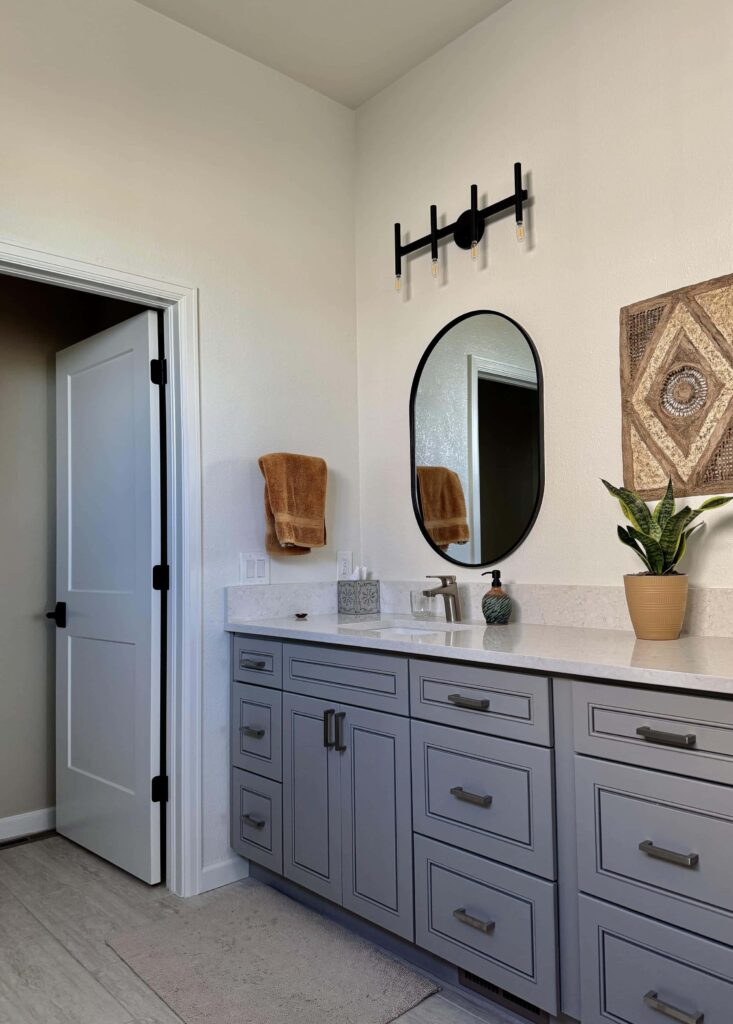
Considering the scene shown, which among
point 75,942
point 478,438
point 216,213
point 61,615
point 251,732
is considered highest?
point 216,213

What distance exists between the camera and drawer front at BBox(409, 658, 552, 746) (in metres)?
1.70

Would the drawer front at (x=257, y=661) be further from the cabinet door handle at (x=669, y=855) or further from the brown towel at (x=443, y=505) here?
the cabinet door handle at (x=669, y=855)

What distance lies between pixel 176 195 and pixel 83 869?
2406 millimetres

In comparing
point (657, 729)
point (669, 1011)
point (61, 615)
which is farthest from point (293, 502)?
point (669, 1011)

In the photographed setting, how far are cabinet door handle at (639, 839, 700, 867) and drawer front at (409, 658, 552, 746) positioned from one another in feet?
0.91

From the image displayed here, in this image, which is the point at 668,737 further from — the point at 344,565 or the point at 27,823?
the point at 27,823

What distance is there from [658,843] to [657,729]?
0.71 feet

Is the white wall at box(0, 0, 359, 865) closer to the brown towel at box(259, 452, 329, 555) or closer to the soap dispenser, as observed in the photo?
the brown towel at box(259, 452, 329, 555)

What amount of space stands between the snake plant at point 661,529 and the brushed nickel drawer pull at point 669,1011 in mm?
925

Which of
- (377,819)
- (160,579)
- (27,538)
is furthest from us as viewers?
(27,538)

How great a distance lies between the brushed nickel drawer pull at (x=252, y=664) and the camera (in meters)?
2.52

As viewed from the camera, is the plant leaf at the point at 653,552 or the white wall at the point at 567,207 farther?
the white wall at the point at 567,207

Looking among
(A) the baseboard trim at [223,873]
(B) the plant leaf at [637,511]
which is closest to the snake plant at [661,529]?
(B) the plant leaf at [637,511]

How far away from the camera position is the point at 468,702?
6.04 feet
